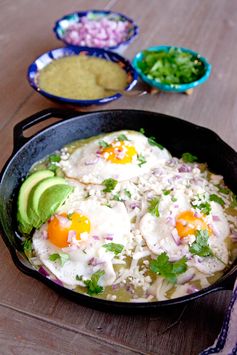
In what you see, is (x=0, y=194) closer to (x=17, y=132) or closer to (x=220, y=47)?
(x=17, y=132)

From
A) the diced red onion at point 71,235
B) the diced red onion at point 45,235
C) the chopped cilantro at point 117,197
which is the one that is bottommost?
the chopped cilantro at point 117,197

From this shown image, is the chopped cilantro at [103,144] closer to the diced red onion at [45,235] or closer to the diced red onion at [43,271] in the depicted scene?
the diced red onion at [45,235]

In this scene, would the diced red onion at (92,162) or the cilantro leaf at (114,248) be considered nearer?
the cilantro leaf at (114,248)

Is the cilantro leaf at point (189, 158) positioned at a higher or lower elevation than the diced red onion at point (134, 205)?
lower

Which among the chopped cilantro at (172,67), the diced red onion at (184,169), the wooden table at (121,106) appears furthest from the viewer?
the chopped cilantro at (172,67)

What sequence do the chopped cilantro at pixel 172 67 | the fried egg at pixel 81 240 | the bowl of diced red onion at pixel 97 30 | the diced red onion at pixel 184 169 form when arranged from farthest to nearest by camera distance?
1. the bowl of diced red onion at pixel 97 30
2. the chopped cilantro at pixel 172 67
3. the diced red onion at pixel 184 169
4. the fried egg at pixel 81 240

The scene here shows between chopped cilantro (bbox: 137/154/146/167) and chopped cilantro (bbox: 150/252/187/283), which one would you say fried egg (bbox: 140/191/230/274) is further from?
chopped cilantro (bbox: 137/154/146/167)

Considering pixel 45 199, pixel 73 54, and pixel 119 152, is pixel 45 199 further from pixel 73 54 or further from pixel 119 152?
pixel 73 54

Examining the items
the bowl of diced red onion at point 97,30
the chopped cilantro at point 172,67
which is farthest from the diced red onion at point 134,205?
the bowl of diced red onion at point 97,30
